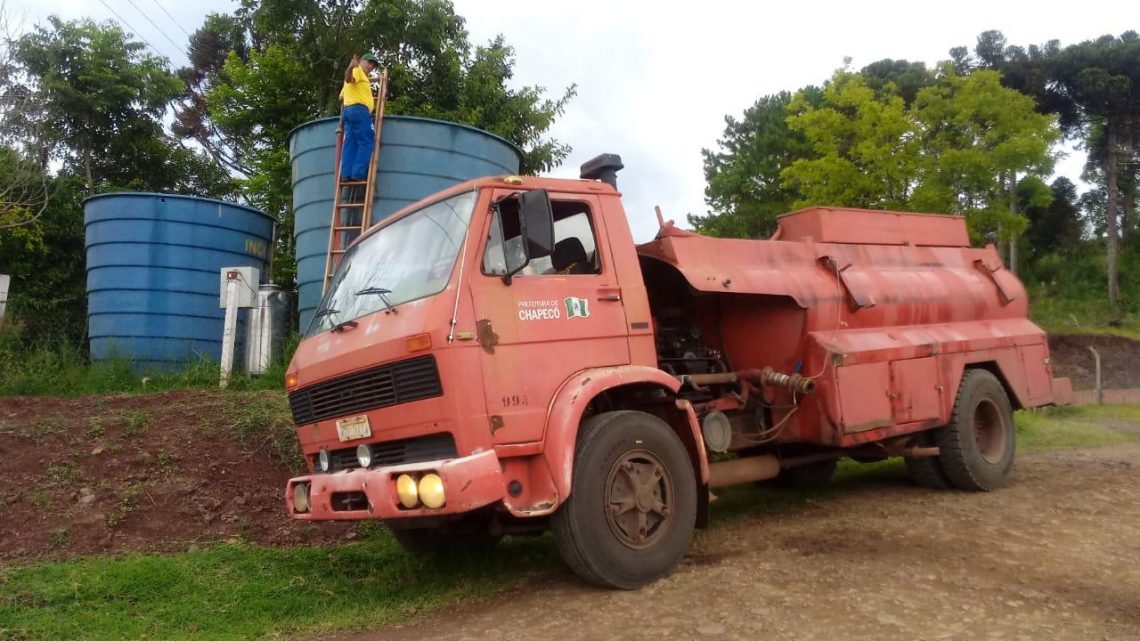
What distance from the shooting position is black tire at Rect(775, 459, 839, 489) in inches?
300

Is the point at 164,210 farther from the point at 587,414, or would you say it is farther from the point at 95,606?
the point at 587,414

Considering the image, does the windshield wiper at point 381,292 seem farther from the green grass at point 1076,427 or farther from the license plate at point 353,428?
the green grass at point 1076,427

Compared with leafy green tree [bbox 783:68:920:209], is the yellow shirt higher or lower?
lower

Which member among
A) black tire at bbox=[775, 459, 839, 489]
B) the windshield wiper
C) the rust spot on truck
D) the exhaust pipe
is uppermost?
the windshield wiper

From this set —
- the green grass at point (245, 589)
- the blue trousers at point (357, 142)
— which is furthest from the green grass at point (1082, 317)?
the green grass at point (245, 589)

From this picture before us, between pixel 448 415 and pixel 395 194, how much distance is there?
4.81 metres

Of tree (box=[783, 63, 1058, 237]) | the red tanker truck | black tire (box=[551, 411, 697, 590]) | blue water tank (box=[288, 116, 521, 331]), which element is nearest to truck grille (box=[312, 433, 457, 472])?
the red tanker truck

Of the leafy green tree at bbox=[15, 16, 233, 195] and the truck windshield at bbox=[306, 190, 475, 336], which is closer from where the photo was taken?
the truck windshield at bbox=[306, 190, 475, 336]

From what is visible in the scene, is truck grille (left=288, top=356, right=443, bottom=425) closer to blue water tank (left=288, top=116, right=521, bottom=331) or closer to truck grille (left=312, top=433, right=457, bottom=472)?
truck grille (left=312, top=433, right=457, bottom=472)

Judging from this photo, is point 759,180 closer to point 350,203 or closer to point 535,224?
point 350,203

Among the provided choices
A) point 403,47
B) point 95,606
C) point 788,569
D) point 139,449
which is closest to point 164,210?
point 139,449

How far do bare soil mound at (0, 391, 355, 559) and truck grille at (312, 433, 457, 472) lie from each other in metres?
1.90

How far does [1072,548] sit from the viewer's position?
502 centimetres

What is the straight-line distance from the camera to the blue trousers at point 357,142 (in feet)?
26.6
